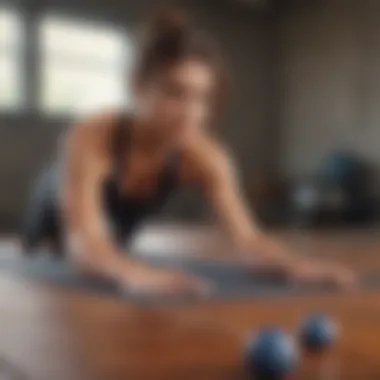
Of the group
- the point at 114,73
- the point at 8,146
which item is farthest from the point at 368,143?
the point at 8,146

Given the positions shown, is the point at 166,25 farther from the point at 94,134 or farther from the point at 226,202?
the point at 226,202

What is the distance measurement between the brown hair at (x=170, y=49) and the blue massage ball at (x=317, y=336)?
2.19 ft

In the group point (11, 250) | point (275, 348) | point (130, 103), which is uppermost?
point (130, 103)

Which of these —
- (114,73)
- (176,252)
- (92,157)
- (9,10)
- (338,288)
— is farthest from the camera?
(114,73)

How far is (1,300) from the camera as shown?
941 mm

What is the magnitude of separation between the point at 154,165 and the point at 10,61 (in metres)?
3.43

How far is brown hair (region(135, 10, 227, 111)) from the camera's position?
1.32 m

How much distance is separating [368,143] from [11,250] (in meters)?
3.86

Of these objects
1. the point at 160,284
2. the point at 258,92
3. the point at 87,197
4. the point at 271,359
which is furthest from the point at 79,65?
the point at 271,359

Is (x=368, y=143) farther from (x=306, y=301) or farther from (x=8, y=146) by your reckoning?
(x=306, y=301)

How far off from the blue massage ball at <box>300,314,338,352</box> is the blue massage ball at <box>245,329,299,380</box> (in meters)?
0.08

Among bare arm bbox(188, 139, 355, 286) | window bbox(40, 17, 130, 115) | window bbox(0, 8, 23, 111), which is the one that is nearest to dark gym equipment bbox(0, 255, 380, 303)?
bare arm bbox(188, 139, 355, 286)

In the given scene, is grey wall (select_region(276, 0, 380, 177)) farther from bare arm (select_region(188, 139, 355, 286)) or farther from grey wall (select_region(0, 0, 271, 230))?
bare arm (select_region(188, 139, 355, 286))

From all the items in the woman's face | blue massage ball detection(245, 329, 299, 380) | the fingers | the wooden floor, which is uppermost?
the woman's face
